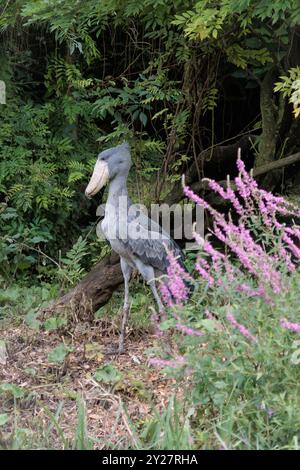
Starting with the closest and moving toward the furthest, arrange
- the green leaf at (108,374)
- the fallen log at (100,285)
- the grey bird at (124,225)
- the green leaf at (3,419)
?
1. the green leaf at (3,419)
2. the green leaf at (108,374)
3. the grey bird at (124,225)
4. the fallen log at (100,285)

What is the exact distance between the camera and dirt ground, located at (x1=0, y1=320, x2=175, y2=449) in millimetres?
3389

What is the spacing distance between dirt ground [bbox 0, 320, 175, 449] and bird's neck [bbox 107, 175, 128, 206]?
84 cm

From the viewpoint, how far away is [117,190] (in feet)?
14.5

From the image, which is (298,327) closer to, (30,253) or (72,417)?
(72,417)

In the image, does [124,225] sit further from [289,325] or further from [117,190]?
[289,325]

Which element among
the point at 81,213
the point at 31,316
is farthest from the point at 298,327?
the point at 81,213

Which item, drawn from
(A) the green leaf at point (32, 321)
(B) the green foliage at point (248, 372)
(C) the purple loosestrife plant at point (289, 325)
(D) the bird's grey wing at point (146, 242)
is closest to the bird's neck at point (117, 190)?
(D) the bird's grey wing at point (146, 242)

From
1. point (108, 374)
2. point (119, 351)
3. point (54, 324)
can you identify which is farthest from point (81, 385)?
point (54, 324)

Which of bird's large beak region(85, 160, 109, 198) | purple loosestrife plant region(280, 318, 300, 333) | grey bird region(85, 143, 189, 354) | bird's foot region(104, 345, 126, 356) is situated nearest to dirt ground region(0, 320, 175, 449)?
bird's foot region(104, 345, 126, 356)

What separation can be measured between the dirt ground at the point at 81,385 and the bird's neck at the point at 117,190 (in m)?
0.84

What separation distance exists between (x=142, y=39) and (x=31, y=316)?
101 inches

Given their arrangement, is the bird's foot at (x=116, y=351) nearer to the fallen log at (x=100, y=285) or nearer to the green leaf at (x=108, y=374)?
the green leaf at (x=108, y=374)

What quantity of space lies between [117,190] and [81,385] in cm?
112

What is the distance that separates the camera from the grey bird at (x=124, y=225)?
4.35 m
